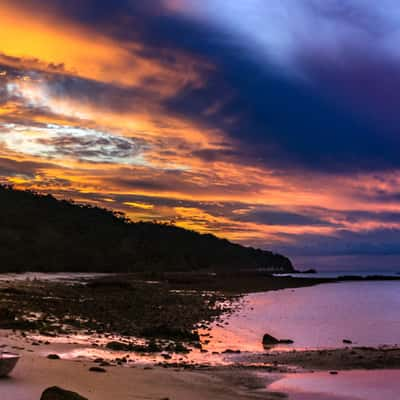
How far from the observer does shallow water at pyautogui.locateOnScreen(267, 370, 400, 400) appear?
13906mm

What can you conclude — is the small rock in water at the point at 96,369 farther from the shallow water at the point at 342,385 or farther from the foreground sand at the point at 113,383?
the shallow water at the point at 342,385

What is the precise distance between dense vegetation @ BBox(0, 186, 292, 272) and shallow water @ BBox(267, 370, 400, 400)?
64462 millimetres

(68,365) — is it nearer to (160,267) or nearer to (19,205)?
(160,267)

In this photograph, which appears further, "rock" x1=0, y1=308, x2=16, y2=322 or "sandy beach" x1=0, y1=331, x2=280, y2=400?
"rock" x1=0, y1=308, x2=16, y2=322

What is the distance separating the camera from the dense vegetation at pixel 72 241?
10475 centimetres

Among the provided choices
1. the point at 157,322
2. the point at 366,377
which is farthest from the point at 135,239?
the point at 366,377

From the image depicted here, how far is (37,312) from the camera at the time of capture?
84.0 ft

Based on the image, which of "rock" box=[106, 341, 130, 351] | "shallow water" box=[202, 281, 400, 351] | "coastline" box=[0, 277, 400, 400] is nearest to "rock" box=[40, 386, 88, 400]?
"coastline" box=[0, 277, 400, 400]

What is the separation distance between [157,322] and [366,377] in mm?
12032

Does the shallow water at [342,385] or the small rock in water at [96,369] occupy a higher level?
the small rock in water at [96,369]

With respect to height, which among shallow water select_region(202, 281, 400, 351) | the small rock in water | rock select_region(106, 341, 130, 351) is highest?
the small rock in water

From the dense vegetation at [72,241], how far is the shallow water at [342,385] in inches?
2538

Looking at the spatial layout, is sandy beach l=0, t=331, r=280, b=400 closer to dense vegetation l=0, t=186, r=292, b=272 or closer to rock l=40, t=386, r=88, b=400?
rock l=40, t=386, r=88, b=400

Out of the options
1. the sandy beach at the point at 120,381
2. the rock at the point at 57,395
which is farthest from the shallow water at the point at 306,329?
the rock at the point at 57,395
